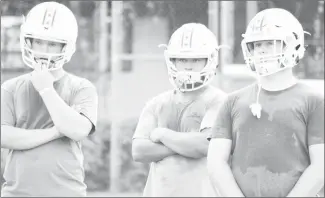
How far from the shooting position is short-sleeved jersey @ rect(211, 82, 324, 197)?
3.20 meters

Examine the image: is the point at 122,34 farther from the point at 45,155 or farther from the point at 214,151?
the point at 214,151

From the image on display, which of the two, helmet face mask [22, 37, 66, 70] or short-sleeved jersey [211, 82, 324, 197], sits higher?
helmet face mask [22, 37, 66, 70]

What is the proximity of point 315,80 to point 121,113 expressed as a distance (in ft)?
4.61

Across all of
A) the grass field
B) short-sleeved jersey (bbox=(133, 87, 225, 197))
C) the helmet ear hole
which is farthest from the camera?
the grass field

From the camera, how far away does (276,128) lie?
3223 millimetres

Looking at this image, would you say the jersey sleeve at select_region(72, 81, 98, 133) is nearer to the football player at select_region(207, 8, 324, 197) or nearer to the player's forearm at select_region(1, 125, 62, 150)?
the player's forearm at select_region(1, 125, 62, 150)

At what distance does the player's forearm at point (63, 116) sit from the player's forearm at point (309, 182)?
3.49 feet

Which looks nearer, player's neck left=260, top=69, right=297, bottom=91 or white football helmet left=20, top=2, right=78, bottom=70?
player's neck left=260, top=69, right=297, bottom=91

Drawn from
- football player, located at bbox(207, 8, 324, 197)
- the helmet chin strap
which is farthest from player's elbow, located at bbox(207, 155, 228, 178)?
the helmet chin strap

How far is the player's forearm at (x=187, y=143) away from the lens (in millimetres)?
3607

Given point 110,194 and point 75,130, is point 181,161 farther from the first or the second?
point 110,194

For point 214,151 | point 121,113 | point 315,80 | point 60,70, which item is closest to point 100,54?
point 121,113

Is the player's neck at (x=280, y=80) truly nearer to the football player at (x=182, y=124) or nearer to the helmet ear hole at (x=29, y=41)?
the football player at (x=182, y=124)

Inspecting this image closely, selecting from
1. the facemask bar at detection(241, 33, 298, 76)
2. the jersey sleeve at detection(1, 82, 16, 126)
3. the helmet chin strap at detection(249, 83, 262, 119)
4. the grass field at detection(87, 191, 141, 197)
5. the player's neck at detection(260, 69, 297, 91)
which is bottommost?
the grass field at detection(87, 191, 141, 197)
